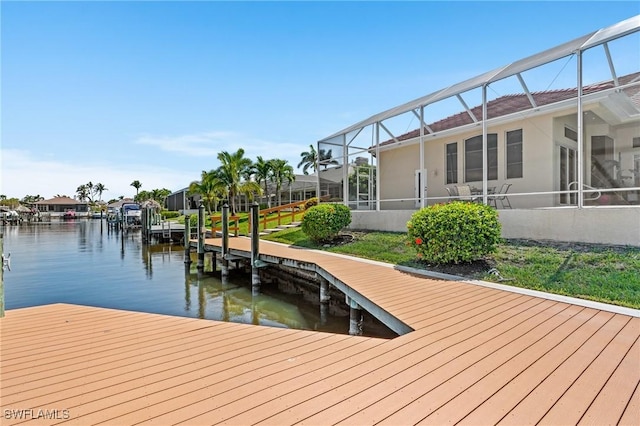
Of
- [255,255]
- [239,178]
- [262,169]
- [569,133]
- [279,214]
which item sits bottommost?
[255,255]

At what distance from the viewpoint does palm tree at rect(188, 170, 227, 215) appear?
28.2m

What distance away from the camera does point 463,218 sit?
Result: 23.0ft

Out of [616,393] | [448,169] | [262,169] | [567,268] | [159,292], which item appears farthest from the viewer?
[262,169]

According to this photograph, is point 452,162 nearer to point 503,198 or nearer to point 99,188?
point 503,198

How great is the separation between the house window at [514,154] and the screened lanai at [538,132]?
3 cm

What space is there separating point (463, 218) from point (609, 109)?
6568 millimetres

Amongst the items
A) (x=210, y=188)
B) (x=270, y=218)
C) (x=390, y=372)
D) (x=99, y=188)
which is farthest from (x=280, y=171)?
(x=99, y=188)

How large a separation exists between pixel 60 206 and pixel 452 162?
338 feet

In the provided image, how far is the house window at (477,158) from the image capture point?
11.6 metres

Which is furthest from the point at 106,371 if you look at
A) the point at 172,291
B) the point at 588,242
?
the point at 588,242

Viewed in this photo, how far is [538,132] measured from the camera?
10398mm

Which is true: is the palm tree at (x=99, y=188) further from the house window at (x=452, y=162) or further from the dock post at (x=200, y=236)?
the house window at (x=452, y=162)

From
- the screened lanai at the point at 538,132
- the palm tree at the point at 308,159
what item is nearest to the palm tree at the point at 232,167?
the screened lanai at the point at 538,132

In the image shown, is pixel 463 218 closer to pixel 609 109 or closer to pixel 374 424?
pixel 374 424
